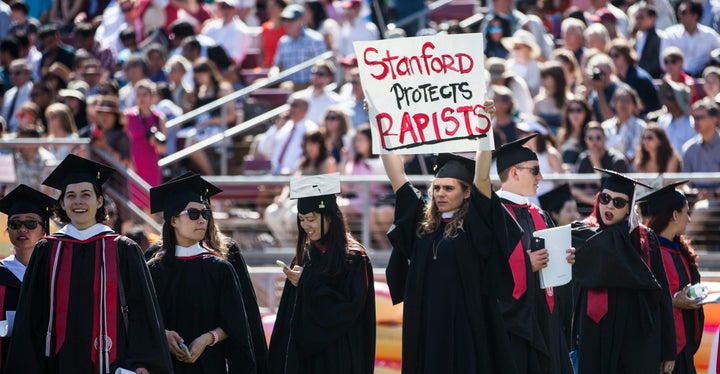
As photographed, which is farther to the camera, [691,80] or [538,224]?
[691,80]

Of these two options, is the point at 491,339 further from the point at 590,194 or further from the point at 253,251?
the point at 253,251

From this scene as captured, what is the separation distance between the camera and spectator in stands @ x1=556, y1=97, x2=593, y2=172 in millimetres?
16266

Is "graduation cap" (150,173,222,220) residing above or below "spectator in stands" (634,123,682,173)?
below

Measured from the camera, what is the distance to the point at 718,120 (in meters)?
15.7

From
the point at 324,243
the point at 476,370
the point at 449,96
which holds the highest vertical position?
the point at 449,96

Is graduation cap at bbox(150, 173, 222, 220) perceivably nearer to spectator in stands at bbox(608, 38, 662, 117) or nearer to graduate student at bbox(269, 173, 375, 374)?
graduate student at bbox(269, 173, 375, 374)

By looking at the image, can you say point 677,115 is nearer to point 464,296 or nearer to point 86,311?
point 464,296

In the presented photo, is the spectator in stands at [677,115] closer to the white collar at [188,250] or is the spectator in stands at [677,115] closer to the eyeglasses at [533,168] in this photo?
the eyeglasses at [533,168]

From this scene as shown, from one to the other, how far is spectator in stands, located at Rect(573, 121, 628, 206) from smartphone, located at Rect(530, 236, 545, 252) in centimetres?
465

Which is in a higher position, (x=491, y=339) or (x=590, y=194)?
(x=590, y=194)

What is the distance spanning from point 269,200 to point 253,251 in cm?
62

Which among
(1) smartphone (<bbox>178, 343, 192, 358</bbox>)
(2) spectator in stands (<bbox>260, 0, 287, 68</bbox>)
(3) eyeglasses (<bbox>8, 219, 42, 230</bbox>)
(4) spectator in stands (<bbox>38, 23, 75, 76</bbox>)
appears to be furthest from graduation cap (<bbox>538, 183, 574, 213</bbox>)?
(4) spectator in stands (<bbox>38, 23, 75, 76</bbox>)

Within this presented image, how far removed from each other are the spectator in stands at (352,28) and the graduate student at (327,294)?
9.87 metres

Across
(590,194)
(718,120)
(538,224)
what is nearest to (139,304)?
(538,224)
